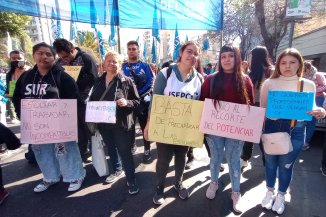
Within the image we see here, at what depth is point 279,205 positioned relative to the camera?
2889 mm

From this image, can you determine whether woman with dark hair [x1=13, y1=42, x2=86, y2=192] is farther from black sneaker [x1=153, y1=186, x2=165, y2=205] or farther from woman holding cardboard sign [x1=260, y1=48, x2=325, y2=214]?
woman holding cardboard sign [x1=260, y1=48, x2=325, y2=214]

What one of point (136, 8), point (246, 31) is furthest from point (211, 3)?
point (246, 31)

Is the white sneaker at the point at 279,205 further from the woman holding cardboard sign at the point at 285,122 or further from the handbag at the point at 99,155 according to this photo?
the handbag at the point at 99,155

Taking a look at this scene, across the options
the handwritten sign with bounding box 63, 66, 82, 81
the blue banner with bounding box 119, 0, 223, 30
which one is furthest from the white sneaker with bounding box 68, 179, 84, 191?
the blue banner with bounding box 119, 0, 223, 30

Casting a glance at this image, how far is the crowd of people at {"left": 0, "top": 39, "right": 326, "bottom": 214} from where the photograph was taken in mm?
2637

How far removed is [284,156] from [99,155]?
8.56ft

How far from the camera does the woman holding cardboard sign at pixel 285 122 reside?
8.33 feet

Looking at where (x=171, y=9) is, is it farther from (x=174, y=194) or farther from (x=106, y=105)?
(x=174, y=194)

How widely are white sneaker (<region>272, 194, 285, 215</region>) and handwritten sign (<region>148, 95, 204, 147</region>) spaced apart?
3.90 ft

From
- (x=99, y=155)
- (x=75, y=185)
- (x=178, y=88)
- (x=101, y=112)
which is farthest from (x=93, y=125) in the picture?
(x=178, y=88)

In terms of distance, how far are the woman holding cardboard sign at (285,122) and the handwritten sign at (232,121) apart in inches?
6.9

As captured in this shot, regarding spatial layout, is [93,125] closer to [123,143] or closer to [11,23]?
[123,143]

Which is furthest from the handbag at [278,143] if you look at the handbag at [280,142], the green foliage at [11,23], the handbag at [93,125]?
the green foliage at [11,23]

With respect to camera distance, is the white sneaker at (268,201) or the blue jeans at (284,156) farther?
the white sneaker at (268,201)
